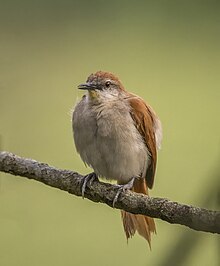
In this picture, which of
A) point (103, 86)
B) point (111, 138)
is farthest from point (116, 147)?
point (103, 86)

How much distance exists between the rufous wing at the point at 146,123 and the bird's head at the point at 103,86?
4cm

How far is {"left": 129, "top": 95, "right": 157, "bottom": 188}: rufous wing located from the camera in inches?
53.8

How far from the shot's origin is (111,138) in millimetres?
1392

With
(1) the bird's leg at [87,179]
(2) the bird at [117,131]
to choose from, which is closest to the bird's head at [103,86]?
(2) the bird at [117,131]

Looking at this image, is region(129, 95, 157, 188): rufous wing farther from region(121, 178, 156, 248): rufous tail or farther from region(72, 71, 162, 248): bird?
region(121, 178, 156, 248): rufous tail

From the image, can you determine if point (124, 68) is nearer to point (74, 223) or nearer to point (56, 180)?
point (74, 223)

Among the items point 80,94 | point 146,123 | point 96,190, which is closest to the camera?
point 96,190

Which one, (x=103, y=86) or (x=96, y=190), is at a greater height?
(x=103, y=86)

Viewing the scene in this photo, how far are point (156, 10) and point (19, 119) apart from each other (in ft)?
1.91

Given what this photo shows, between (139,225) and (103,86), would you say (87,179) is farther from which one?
(103,86)

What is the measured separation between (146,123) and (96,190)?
0.22 meters

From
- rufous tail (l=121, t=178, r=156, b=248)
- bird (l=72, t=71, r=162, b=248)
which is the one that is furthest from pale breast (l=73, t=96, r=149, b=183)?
rufous tail (l=121, t=178, r=156, b=248)

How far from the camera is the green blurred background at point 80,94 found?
1.61 meters

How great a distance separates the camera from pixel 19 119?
2.10 metres
